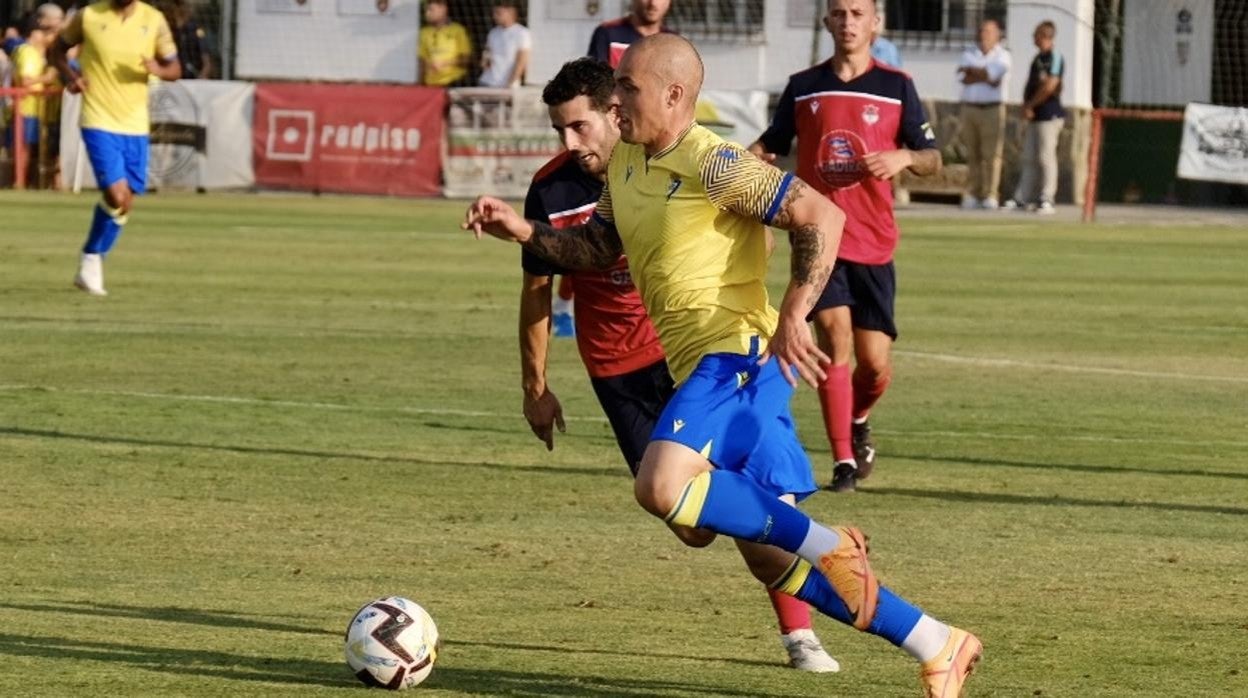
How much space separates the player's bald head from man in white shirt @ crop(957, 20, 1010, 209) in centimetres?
2648

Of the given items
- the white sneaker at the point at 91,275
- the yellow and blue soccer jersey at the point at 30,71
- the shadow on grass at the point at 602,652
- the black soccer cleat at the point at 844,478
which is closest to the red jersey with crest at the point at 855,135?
the black soccer cleat at the point at 844,478

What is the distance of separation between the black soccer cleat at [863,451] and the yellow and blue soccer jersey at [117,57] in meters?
9.80

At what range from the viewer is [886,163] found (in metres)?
10.3

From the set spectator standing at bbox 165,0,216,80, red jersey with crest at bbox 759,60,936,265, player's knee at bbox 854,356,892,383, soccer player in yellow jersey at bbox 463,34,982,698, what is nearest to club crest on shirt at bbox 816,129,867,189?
red jersey with crest at bbox 759,60,936,265

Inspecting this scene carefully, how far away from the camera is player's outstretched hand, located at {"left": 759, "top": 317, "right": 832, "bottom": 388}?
21.0ft

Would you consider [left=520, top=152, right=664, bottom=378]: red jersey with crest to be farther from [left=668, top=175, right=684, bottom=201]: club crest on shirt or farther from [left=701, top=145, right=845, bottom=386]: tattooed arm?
[left=701, top=145, right=845, bottom=386]: tattooed arm

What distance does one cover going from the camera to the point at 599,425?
12852 millimetres

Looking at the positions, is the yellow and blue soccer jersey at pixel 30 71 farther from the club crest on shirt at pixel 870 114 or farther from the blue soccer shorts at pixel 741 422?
the blue soccer shorts at pixel 741 422

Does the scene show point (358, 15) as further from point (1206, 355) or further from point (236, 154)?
point (1206, 355)

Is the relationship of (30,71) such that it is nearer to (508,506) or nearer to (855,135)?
(855,135)

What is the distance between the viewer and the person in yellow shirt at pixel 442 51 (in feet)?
118

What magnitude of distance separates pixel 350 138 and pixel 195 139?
2169 millimetres

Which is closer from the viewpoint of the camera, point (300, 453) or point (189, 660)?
point (189, 660)

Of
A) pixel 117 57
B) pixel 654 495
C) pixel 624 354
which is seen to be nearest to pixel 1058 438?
pixel 624 354
